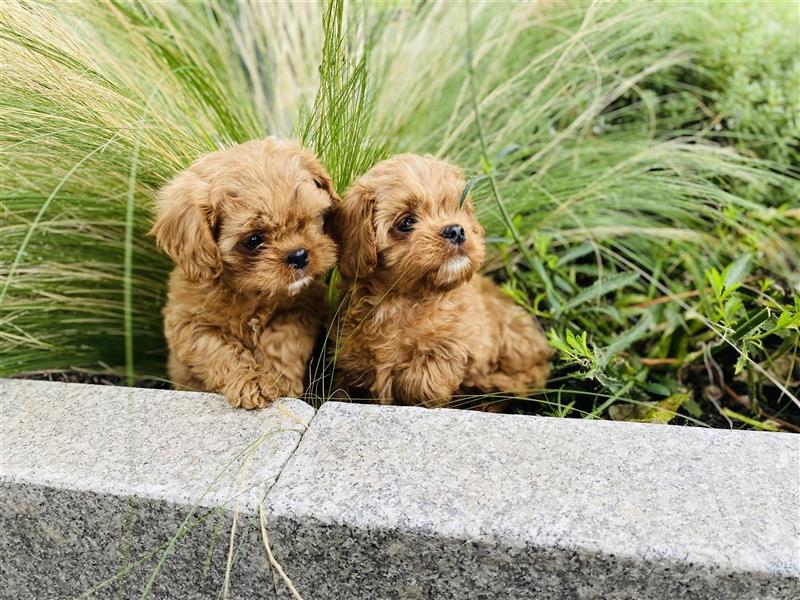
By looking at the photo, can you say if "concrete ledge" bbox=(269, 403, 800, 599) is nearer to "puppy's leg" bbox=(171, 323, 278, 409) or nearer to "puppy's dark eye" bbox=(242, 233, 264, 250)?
"puppy's leg" bbox=(171, 323, 278, 409)

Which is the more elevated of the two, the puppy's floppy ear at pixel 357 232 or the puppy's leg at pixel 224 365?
the puppy's floppy ear at pixel 357 232

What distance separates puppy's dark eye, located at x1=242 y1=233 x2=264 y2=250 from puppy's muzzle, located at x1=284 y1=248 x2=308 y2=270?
0.29ft

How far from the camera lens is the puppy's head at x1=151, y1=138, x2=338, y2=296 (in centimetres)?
171

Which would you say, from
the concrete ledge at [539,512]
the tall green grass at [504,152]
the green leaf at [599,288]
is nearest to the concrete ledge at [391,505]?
the concrete ledge at [539,512]

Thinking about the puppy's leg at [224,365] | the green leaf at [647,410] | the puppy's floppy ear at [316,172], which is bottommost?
the green leaf at [647,410]

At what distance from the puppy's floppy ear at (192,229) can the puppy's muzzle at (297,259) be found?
7.0 inches

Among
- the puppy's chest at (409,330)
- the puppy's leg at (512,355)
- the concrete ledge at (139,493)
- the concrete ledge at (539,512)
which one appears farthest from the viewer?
the puppy's leg at (512,355)

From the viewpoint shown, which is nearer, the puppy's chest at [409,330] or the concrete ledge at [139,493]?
the concrete ledge at [139,493]

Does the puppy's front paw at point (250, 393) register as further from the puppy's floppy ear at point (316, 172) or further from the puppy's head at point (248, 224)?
the puppy's floppy ear at point (316, 172)

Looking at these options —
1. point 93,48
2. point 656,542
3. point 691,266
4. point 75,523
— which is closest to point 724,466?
point 656,542

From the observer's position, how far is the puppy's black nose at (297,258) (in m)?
1.72

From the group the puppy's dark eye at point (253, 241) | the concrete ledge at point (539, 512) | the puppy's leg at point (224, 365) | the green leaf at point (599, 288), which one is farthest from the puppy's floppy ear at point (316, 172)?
the green leaf at point (599, 288)

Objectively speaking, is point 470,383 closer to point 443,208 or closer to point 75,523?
point 443,208

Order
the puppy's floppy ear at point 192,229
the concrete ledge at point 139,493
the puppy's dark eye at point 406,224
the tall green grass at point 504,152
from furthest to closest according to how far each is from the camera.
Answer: the tall green grass at point 504,152 → the puppy's dark eye at point 406,224 → the puppy's floppy ear at point 192,229 → the concrete ledge at point 139,493
